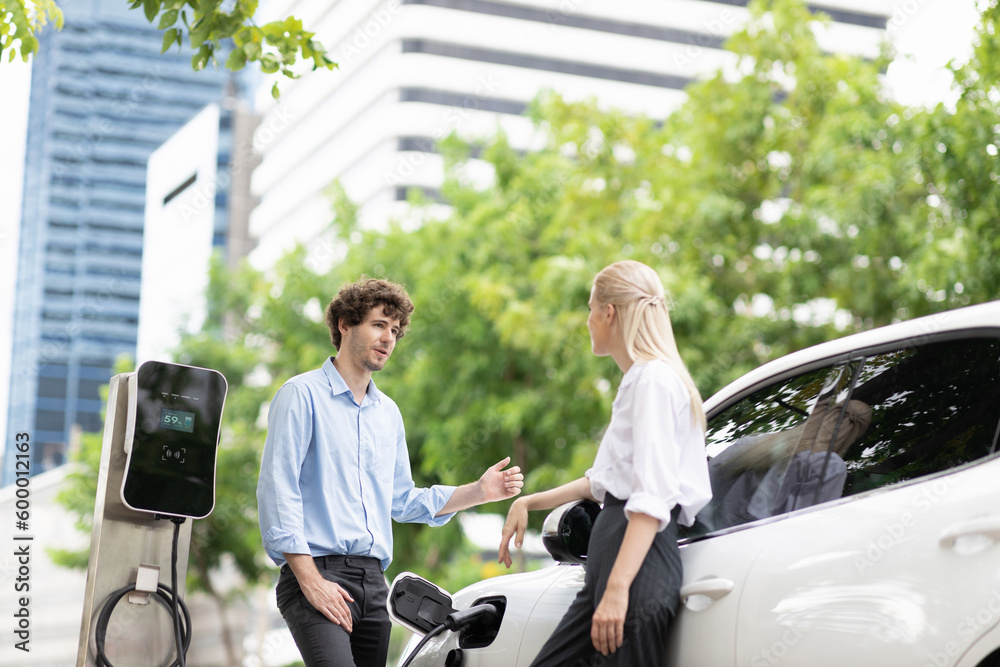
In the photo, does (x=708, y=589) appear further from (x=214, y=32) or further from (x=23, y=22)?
(x=23, y=22)

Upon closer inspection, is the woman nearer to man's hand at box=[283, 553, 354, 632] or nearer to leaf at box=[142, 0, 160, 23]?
man's hand at box=[283, 553, 354, 632]

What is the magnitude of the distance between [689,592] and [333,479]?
125 cm

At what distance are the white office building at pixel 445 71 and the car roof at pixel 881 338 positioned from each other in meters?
34.7

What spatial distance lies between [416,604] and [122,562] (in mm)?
1280

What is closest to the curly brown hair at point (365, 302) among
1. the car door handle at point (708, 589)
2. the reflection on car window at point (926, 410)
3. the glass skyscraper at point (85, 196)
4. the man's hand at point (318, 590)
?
the man's hand at point (318, 590)

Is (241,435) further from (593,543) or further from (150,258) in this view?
(593,543)

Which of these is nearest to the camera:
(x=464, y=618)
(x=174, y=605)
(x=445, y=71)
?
(x=464, y=618)

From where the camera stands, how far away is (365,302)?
10.9 ft

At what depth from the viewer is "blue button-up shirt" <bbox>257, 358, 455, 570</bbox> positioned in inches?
119

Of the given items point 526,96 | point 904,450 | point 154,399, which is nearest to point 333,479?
point 154,399

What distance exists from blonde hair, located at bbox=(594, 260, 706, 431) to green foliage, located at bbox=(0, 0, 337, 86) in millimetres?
2564

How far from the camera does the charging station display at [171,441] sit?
359 cm

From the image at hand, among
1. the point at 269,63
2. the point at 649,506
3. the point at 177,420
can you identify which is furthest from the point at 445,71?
the point at 649,506

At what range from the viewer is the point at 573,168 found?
14.5 m
